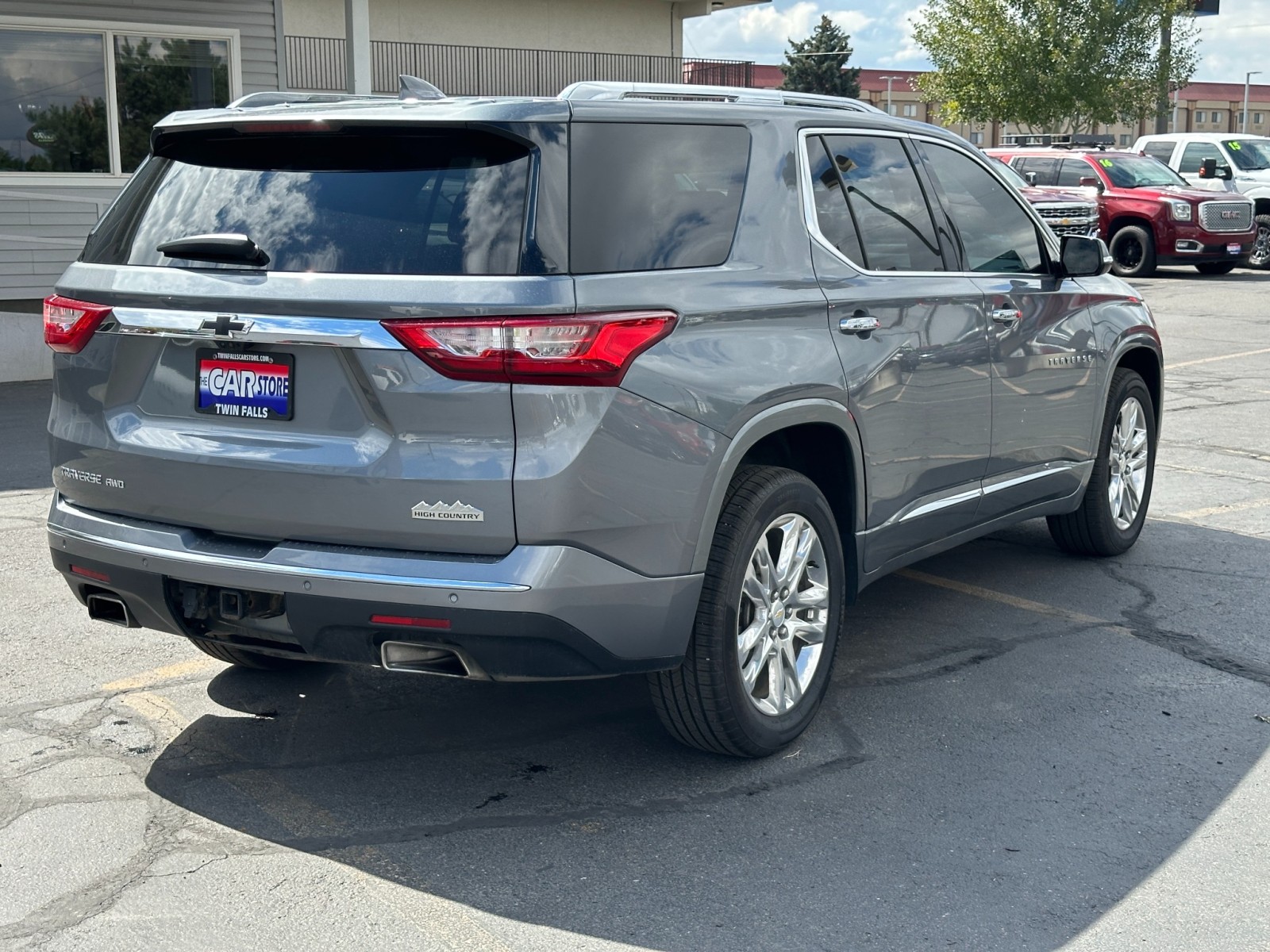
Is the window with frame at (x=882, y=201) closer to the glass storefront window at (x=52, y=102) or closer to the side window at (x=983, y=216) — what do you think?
the side window at (x=983, y=216)

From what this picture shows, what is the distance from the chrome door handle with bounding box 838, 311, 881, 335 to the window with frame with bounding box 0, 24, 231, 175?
1034cm

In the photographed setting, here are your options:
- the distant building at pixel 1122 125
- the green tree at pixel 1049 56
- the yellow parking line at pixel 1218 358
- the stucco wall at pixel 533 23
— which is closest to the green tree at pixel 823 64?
the distant building at pixel 1122 125

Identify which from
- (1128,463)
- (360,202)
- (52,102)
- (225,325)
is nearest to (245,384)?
(225,325)

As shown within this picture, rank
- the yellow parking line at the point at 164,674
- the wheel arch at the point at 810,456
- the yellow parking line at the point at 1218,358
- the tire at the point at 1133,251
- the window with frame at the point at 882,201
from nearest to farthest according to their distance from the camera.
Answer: the wheel arch at the point at 810,456 < the window with frame at the point at 882,201 < the yellow parking line at the point at 164,674 < the yellow parking line at the point at 1218,358 < the tire at the point at 1133,251

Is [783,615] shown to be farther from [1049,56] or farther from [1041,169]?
[1049,56]

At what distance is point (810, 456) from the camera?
4.68 meters

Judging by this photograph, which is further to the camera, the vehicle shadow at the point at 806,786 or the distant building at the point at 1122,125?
the distant building at the point at 1122,125

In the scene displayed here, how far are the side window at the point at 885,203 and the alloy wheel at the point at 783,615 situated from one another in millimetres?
965

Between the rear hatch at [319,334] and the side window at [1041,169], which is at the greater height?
the side window at [1041,169]

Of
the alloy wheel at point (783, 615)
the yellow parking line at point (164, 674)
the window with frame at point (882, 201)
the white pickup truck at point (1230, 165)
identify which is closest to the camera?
the alloy wheel at point (783, 615)

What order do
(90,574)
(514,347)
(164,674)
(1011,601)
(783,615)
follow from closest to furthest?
1. (514,347)
2. (90,574)
3. (783,615)
4. (164,674)
5. (1011,601)

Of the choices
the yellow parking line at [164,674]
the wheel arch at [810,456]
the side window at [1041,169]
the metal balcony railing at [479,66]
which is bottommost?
the yellow parking line at [164,674]

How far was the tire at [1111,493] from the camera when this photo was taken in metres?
6.44

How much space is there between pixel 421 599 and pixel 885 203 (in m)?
2.26
